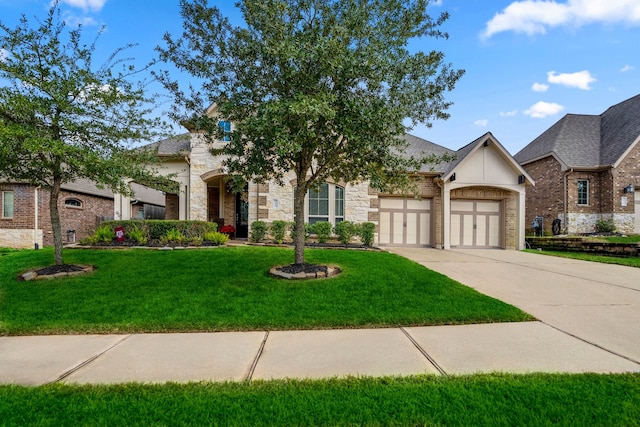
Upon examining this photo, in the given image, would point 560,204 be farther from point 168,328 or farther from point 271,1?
point 168,328

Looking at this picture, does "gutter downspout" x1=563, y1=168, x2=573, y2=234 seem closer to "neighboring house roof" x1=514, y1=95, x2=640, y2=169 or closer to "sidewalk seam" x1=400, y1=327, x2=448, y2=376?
"neighboring house roof" x1=514, y1=95, x2=640, y2=169

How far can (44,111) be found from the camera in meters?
6.23

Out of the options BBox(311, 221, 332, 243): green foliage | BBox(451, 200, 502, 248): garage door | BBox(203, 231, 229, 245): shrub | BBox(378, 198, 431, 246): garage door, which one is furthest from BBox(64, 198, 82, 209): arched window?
BBox(451, 200, 502, 248): garage door

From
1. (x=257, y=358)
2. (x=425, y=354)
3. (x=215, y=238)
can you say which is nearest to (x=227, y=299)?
(x=257, y=358)

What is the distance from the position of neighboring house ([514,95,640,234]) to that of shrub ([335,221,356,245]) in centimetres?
1340

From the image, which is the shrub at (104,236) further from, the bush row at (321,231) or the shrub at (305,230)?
the shrub at (305,230)

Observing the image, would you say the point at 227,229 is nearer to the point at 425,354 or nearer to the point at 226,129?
the point at 226,129

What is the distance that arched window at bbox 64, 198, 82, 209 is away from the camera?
1693 centimetres

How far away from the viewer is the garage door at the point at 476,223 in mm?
14766

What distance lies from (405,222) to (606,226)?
12.0 metres

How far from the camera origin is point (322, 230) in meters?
12.7

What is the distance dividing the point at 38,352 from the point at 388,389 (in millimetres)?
4046

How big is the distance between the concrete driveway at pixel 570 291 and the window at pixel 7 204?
18.9 meters

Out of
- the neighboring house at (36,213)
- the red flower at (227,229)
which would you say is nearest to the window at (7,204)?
the neighboring house at (36,213)
